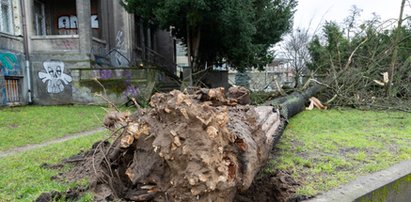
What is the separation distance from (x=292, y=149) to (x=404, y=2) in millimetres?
9694

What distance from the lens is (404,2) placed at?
11.8 m

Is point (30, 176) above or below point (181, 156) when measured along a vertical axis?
below

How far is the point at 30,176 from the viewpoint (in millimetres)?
3719

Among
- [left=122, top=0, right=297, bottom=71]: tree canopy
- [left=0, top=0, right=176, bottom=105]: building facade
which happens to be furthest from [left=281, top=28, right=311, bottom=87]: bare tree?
[left=0, top=0, right=176, bottom=105]: building facade

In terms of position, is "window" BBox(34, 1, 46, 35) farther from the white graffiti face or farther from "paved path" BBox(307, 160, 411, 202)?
"paved path" BBox(307, 160, 411, 202)

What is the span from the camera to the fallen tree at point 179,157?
275cm

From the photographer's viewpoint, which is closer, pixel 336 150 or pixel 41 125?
pixel 336 150

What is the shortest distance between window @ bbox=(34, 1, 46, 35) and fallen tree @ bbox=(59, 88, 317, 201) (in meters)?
16.0

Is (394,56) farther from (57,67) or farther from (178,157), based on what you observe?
(57,67)

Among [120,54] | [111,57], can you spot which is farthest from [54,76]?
[120,54]

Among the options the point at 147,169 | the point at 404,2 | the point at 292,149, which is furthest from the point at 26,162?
the point at 404,2

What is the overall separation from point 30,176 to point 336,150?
3.97 meters

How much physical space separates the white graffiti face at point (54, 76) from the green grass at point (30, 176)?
10.2m

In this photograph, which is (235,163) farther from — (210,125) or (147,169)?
(147,169)
